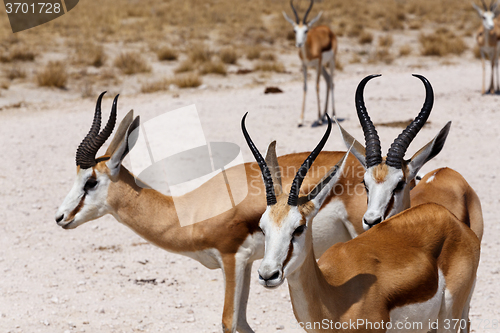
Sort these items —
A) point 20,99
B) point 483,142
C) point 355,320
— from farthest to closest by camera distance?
point 20,99 → point 483,142 → point 355,320

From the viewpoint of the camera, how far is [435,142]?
13.5 ft

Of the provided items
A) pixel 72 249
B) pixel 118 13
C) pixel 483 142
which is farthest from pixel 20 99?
pixel 118 13

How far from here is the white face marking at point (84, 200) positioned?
434 cm

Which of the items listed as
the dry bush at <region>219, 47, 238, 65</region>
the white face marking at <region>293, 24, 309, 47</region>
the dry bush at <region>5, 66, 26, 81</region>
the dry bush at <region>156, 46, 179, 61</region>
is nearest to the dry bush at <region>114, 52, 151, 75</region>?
the dry bush at <region>156, 46, 179, 61</region>

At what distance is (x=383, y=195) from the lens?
12.6ft

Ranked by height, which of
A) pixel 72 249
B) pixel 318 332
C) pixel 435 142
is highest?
pixel 435 142

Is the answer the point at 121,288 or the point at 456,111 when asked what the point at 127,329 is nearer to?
the point at 121,288

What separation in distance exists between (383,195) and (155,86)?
11943 mm

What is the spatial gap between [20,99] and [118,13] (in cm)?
1387

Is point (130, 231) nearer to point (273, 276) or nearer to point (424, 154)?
point (424, 154)

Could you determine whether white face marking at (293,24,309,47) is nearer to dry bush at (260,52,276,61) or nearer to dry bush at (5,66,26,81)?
dry bush at (260,52,276,61)

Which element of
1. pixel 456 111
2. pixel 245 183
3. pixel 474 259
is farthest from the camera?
pixel 456 111

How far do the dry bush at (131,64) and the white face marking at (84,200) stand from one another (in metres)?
12.6

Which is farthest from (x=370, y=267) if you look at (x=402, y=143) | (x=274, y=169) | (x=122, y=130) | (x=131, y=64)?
(x=131, y=64)
